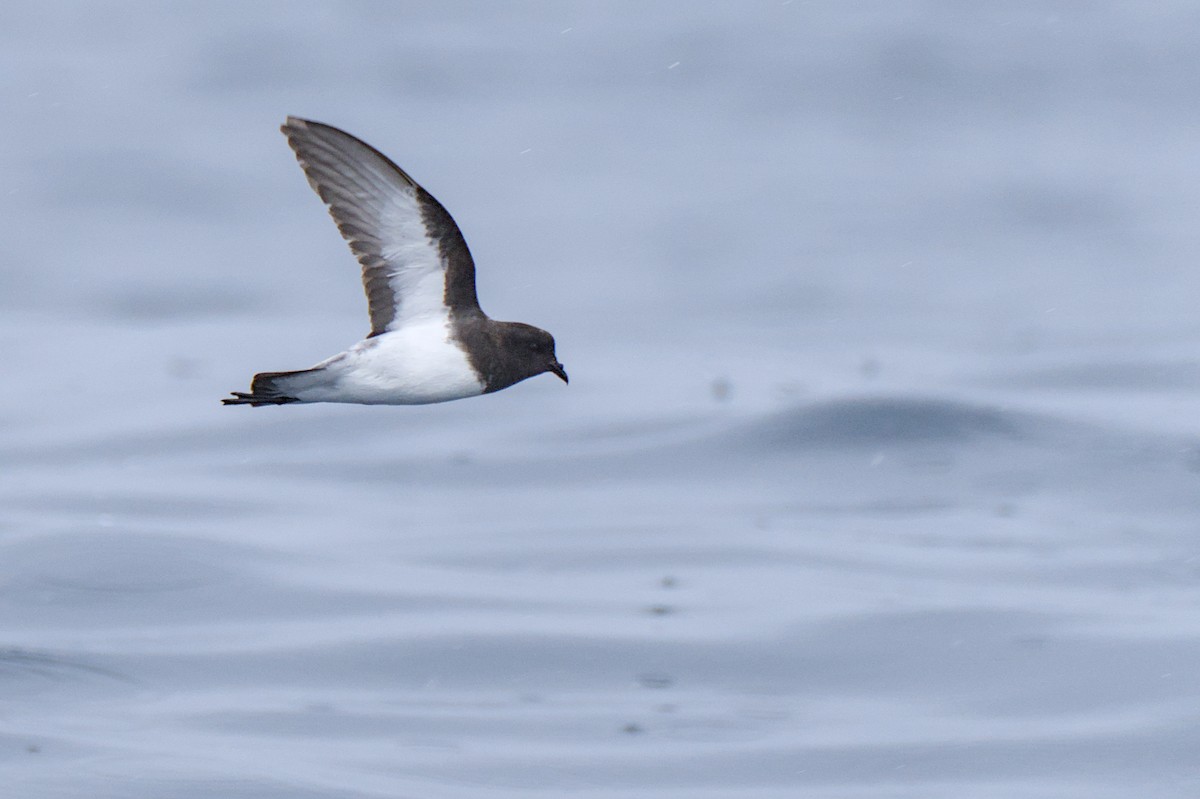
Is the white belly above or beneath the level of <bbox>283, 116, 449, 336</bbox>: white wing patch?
beneath

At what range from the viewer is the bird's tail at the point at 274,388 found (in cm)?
1245

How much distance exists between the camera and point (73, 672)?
4830 inches

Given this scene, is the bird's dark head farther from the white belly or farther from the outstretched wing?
the outstretched wing

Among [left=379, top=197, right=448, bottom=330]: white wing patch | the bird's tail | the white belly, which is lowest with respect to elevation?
the bird's tail

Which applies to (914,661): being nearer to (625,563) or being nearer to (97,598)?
(625,563)

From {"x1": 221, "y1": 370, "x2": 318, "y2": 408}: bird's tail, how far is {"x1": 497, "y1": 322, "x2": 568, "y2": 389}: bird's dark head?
1.18m

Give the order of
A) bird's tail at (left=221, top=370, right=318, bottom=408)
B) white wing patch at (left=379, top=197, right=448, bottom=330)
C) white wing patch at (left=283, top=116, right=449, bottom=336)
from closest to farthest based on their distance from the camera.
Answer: bird's tail at (left=221, top=370, right=318, bottom=408), white wing patch at (left=283, top=116, right=449, bottom=336), white wing patch at (left=379, top=197, right=448, bottom=330)

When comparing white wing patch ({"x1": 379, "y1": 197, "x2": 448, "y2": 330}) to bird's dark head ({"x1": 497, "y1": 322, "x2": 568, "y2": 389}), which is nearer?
bird's dark head ({"x1": 497, "y1": 322, "x2": 568, "y2": 389})

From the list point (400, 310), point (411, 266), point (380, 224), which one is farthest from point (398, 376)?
point (380, 224)

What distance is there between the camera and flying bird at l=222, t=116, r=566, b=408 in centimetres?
1273

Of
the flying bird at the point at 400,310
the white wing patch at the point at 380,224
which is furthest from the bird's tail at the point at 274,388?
the white wing patch at the point at 380,224

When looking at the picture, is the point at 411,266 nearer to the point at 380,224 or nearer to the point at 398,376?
the point at 380,224

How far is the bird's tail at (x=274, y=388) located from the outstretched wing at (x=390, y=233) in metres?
1.06

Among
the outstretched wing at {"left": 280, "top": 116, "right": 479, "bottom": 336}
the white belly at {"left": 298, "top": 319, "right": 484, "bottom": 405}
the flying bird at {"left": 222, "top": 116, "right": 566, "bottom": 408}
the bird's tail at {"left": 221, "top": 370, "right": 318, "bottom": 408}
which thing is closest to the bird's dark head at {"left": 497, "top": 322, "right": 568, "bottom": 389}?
the flying bird at {"left": 222, "top": 116, "right": 566, "bottom": 408}
